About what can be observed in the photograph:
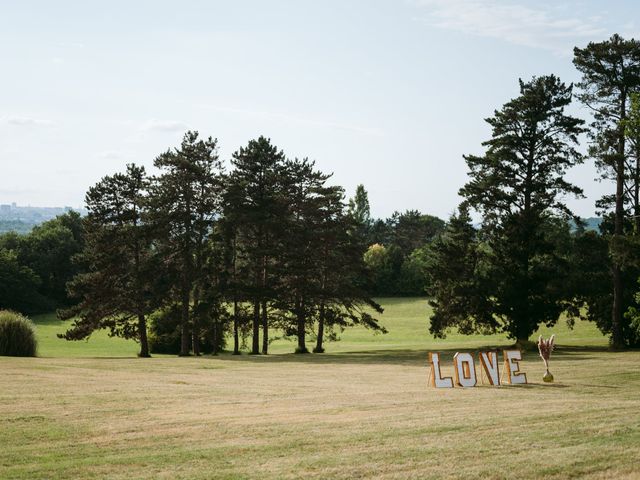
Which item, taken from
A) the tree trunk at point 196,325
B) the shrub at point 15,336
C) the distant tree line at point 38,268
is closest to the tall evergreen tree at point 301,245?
the tree trunk at point 196,325

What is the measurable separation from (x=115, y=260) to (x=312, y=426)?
36.6 meters

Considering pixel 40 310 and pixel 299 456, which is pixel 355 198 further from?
pixel 299 456

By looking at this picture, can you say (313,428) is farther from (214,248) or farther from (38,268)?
(38,268)

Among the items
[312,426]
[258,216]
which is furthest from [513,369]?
[258,216]

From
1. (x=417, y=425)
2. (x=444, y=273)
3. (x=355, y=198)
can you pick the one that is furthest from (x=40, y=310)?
(x=417, y=425)

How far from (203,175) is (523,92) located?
21732 millimetres

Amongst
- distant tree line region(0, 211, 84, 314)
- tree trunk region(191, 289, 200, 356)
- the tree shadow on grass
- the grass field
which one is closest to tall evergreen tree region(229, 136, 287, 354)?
tree trunk region(191, 289, 200, 356)

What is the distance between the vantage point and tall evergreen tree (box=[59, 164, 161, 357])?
5019 centimetres

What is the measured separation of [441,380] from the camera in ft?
86.0

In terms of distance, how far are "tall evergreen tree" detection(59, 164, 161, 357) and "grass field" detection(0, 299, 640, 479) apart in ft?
61.0

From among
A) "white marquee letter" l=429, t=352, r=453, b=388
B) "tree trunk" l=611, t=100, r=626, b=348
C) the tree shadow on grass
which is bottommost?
the tree shadow on grass

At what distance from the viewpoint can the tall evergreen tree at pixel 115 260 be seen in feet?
165

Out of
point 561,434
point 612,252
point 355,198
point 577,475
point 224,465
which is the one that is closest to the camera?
point 577,475

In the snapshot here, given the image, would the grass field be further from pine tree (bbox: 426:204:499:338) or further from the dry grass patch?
pine tree (bbox: 426:204:499:338)
